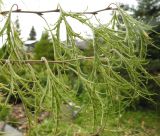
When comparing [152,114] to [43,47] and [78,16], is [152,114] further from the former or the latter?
[78,16]

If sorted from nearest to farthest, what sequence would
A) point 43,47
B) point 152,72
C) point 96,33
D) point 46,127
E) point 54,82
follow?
point 54,82, point 96,33, point 46,127, point 152,72, point 43,47

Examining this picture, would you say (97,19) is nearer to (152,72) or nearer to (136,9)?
(152,72)

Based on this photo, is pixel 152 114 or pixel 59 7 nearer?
pixel 59 7

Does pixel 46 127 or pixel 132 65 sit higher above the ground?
pixel 132 65

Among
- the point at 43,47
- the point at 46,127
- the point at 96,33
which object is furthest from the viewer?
the point at 43,47

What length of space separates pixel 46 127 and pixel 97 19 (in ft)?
15.0

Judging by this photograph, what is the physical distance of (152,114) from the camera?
7590 millimetres

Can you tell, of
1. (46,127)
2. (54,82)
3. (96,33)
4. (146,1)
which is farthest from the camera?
(146,1)

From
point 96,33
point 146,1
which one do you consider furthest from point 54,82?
point 146,1

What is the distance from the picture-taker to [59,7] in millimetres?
1554

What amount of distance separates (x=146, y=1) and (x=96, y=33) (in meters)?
6.73

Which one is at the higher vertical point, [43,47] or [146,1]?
[146,1]

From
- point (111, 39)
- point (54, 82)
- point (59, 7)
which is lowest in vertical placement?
point (54, 82)

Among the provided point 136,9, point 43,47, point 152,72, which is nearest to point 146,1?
point 136,9
